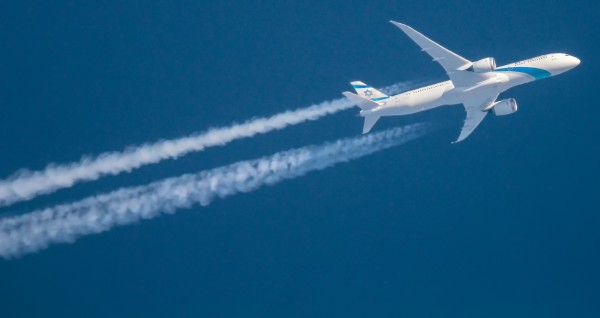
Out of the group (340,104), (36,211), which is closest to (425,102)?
(340,104)

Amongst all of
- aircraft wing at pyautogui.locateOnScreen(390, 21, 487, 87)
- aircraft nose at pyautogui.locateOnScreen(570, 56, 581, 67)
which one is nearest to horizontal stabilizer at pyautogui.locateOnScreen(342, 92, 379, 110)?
aircraft wing at pyautogui.locateOnScreen(390, 21, 487, 87)

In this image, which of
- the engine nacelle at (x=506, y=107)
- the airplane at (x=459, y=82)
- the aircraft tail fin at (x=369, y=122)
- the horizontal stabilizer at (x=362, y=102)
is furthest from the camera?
the engine nacelle at (x=506, y=107)

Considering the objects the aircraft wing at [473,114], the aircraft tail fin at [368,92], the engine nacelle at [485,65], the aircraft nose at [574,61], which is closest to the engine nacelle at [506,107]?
the aircraft wing at [473,114]

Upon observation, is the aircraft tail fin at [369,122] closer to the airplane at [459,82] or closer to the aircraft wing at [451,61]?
the airplane at [459,82]

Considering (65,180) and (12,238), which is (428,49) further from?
(12,238)

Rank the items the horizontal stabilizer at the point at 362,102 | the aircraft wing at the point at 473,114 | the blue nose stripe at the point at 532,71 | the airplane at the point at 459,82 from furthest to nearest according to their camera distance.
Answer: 1. the aircraft wing at the point at 473,114
2. the horizontal stabilizer at the point at 362,102
3. the blue nose stripe at the point at 532,71
4. the airplane at the point at 459,82
